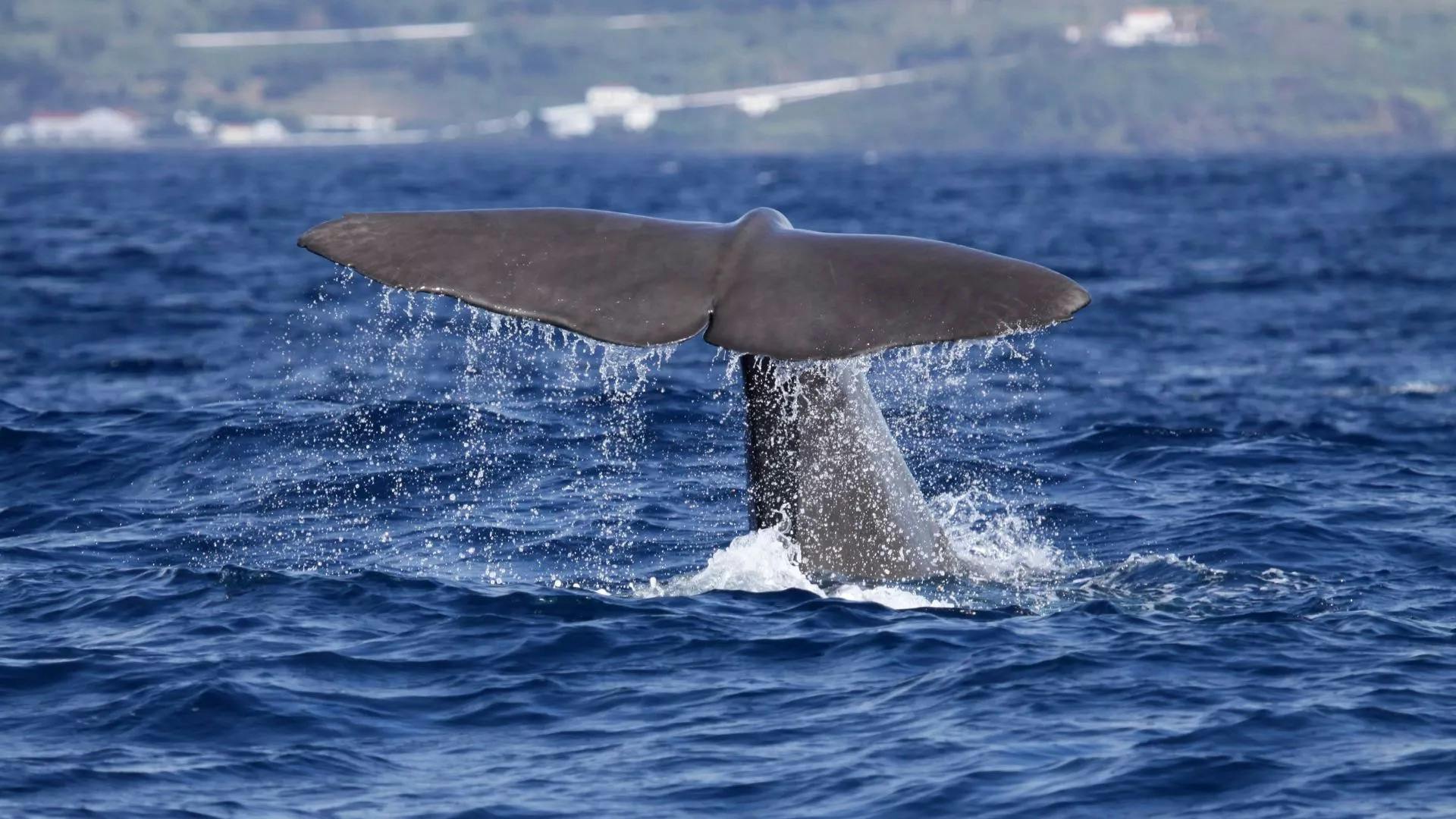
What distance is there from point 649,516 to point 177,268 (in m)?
18.9

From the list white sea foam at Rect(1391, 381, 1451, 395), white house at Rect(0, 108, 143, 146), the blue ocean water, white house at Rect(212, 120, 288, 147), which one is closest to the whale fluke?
the blue ocean water

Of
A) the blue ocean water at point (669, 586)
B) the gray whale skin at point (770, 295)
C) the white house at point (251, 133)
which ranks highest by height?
the white house at point (251, 133)

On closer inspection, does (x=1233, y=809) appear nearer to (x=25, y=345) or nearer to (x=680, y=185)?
(x=25, y=345)

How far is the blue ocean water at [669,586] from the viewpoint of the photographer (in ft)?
25.6

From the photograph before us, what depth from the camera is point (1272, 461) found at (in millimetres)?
15227

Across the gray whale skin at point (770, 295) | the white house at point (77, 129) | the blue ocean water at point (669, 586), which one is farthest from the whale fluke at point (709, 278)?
the white house at point (77, 129)

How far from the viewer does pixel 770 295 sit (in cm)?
796

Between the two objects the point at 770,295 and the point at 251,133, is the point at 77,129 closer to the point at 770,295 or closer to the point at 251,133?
the point at 251,133

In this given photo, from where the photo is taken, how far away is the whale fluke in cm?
762

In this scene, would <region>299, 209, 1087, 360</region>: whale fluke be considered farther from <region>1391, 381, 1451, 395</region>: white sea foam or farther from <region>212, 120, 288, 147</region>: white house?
<region>212, 120, 288, 147</region>: white house

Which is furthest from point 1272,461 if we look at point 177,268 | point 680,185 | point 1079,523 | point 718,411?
point 680,185

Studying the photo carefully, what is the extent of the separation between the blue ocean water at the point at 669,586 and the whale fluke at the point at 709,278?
36.4 inches

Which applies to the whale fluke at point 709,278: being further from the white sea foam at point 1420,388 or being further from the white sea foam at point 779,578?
the white sea foam at point 1420,388

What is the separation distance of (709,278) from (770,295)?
0.97 feet
